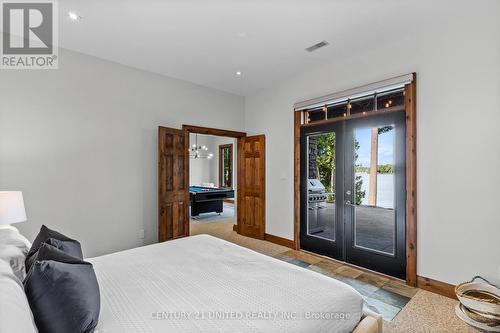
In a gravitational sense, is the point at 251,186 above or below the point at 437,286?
above

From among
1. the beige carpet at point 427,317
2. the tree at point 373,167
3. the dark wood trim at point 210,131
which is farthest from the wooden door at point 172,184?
the beige carpet at point 427,317

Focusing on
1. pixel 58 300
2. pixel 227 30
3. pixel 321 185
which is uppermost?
pixel 227 30

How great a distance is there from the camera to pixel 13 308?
33.4 inches

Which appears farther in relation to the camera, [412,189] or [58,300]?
[412,189]

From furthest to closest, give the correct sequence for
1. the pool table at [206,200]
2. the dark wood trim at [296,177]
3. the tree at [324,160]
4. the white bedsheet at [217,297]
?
the pool table at [206,200]
the dark wood trim at [296,177]
the tree at [324,160]
the white bedsheet at [217,297]

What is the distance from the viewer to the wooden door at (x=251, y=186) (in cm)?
473

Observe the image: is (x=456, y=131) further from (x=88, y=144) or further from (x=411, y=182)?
(x=88, y=144)

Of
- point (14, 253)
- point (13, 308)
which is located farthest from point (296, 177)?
point (13, 308)

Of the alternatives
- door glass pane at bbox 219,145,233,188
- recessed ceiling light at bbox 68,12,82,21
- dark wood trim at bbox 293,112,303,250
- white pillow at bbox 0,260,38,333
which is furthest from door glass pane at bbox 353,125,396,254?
door glass pane at bbox 219,145,233,188

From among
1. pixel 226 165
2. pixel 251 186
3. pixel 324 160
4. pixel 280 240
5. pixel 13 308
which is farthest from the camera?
pixel 226 165

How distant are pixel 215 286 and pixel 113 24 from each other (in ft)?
9.44

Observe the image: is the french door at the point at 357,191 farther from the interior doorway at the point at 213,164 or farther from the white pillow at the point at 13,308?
the interior doorway at the point at 213,164

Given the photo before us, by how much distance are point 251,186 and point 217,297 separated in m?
3.61

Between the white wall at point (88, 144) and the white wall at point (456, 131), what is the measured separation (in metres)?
3.46
